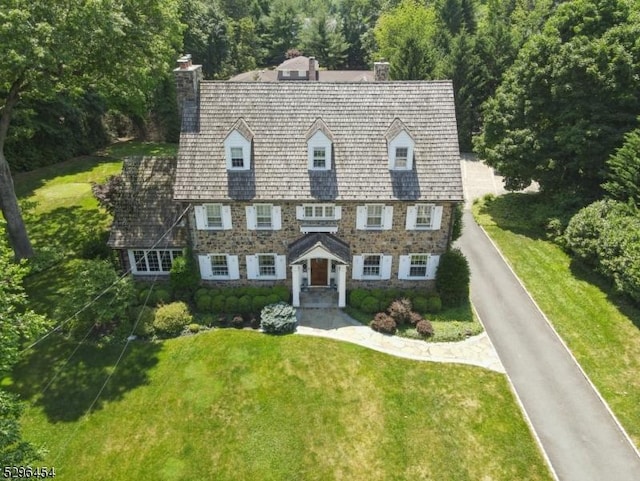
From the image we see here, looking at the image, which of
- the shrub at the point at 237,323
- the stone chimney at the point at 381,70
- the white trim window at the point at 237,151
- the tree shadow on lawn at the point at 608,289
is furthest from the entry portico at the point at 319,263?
the tree shadow on lawn at the point at 608,289

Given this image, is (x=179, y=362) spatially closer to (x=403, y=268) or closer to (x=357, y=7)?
(x=403, y=268)

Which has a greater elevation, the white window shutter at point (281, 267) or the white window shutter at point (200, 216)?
the white window shutter at point (200, 216)

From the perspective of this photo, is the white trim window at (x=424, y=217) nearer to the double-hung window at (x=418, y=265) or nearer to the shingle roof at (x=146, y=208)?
the double-hung window at (x=418, y=265)

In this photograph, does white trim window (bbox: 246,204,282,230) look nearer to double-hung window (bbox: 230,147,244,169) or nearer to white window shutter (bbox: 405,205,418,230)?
double-hung window (bbox: 230,147,244,169)

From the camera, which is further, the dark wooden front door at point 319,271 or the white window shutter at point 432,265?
the dark wooden front door at point 319,271

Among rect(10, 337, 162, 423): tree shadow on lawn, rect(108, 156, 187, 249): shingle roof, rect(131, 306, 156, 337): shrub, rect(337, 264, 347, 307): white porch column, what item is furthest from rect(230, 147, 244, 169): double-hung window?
rect(10, 337, 162, 423): tree shadow on lawn

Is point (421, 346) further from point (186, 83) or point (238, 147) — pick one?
point (186, 83)
